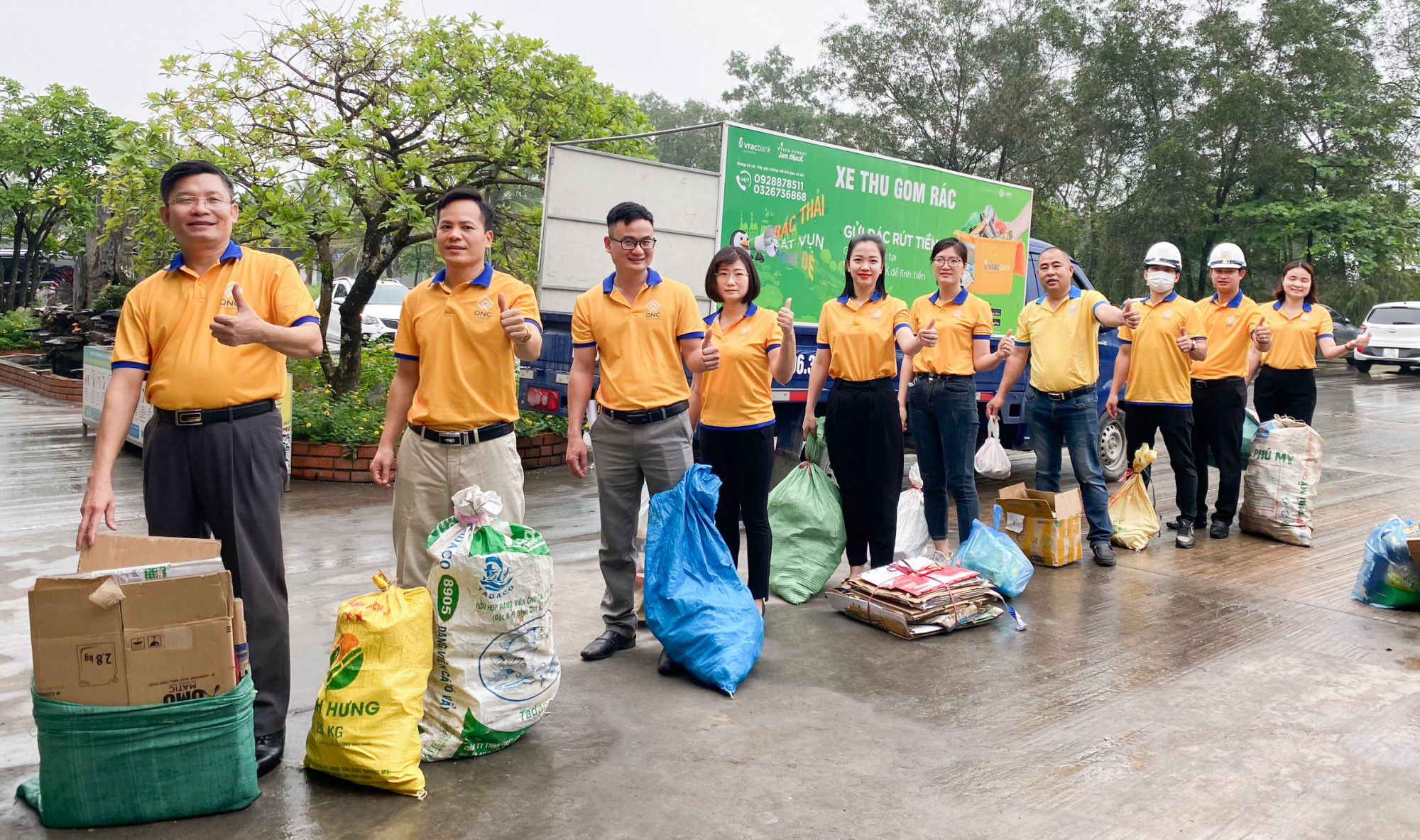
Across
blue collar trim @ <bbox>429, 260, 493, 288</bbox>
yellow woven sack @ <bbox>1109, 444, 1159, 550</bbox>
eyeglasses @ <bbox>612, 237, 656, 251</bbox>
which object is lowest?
yellow woven sack @ <bbox>1109, 444, 1159, 550</bbox>

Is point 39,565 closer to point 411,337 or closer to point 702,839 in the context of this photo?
point 411,337

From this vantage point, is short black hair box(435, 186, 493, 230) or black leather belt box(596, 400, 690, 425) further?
black leather belt box(596, 400, 690, 425)

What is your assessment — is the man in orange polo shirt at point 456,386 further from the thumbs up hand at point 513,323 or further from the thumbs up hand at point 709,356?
the thumbs up hand at point 709,356

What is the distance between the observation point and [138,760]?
2955mm

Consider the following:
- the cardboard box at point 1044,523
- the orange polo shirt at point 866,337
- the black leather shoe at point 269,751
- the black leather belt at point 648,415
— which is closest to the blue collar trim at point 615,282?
the black leather belt at point 648,415

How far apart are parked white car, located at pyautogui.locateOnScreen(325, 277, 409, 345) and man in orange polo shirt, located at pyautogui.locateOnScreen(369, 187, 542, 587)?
1179 centimetres

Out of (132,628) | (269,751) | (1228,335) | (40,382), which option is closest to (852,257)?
(1228,335)

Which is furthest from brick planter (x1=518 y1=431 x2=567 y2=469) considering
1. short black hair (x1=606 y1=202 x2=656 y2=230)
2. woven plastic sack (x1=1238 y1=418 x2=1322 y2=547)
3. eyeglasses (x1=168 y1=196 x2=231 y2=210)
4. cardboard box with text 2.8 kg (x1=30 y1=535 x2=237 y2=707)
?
cardboard box with text 2.8 kg (x1=30 y1=535 x2=237 y2=707)

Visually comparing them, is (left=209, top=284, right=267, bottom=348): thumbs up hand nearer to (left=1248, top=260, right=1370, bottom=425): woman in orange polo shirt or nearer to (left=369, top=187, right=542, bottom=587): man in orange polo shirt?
(left=369, top=187, right=542, bottom=587): man in orange polo shirt

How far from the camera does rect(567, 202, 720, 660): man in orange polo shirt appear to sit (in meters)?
4.44

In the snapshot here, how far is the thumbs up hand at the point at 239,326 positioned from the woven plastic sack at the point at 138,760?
3.29ft

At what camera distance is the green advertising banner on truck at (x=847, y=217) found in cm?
778

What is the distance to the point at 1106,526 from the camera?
6383 millimetres

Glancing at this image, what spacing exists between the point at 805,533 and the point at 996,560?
0.98m
